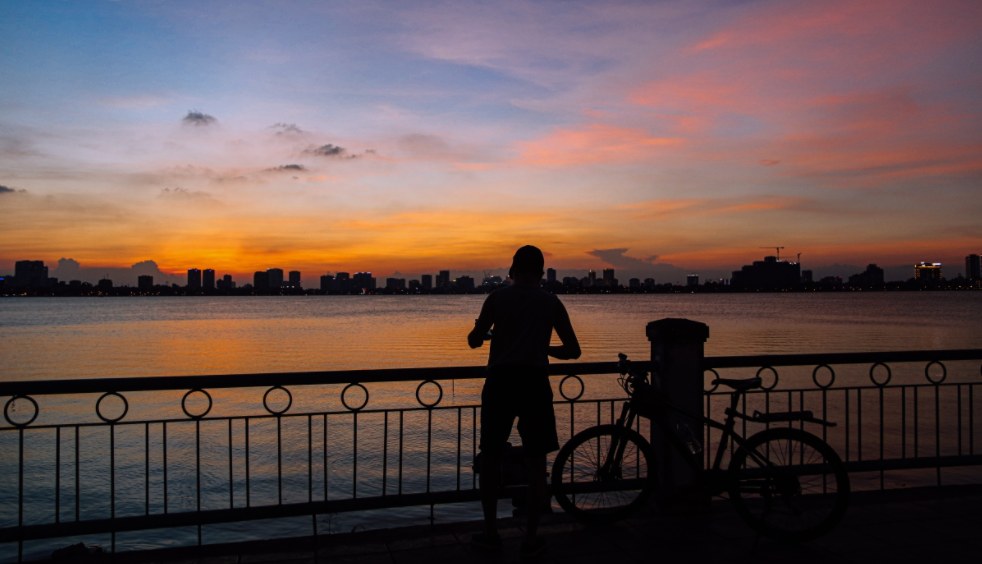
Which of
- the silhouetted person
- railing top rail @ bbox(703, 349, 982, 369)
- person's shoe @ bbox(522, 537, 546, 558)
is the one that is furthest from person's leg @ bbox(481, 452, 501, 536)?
railing top rail @ bbox(703, 349, 982, 369)

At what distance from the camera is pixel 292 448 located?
14.9 metres

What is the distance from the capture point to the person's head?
4.53 meters

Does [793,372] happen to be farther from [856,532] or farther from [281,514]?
[281,514]

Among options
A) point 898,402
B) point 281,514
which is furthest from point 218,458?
point 898,402

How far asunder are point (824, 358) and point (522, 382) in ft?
10.8

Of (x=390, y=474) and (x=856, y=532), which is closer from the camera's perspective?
(x=856, y=532)

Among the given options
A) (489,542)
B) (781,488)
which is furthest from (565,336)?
(781,488)

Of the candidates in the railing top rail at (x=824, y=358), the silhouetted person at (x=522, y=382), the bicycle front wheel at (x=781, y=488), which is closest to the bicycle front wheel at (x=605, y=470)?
the silhouetted person at (x=522, y=382)

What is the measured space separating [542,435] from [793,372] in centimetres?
2646

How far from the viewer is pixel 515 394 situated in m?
4.44

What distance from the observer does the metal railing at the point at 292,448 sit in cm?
478

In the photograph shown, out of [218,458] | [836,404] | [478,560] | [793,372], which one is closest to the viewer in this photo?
[478,560]

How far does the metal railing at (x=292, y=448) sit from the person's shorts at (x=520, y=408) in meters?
→ 0.50

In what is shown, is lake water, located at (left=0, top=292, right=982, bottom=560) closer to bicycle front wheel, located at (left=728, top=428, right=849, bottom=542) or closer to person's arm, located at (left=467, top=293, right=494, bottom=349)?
person's arm, located at (left=467, top=293, right=494, bottom=349)
